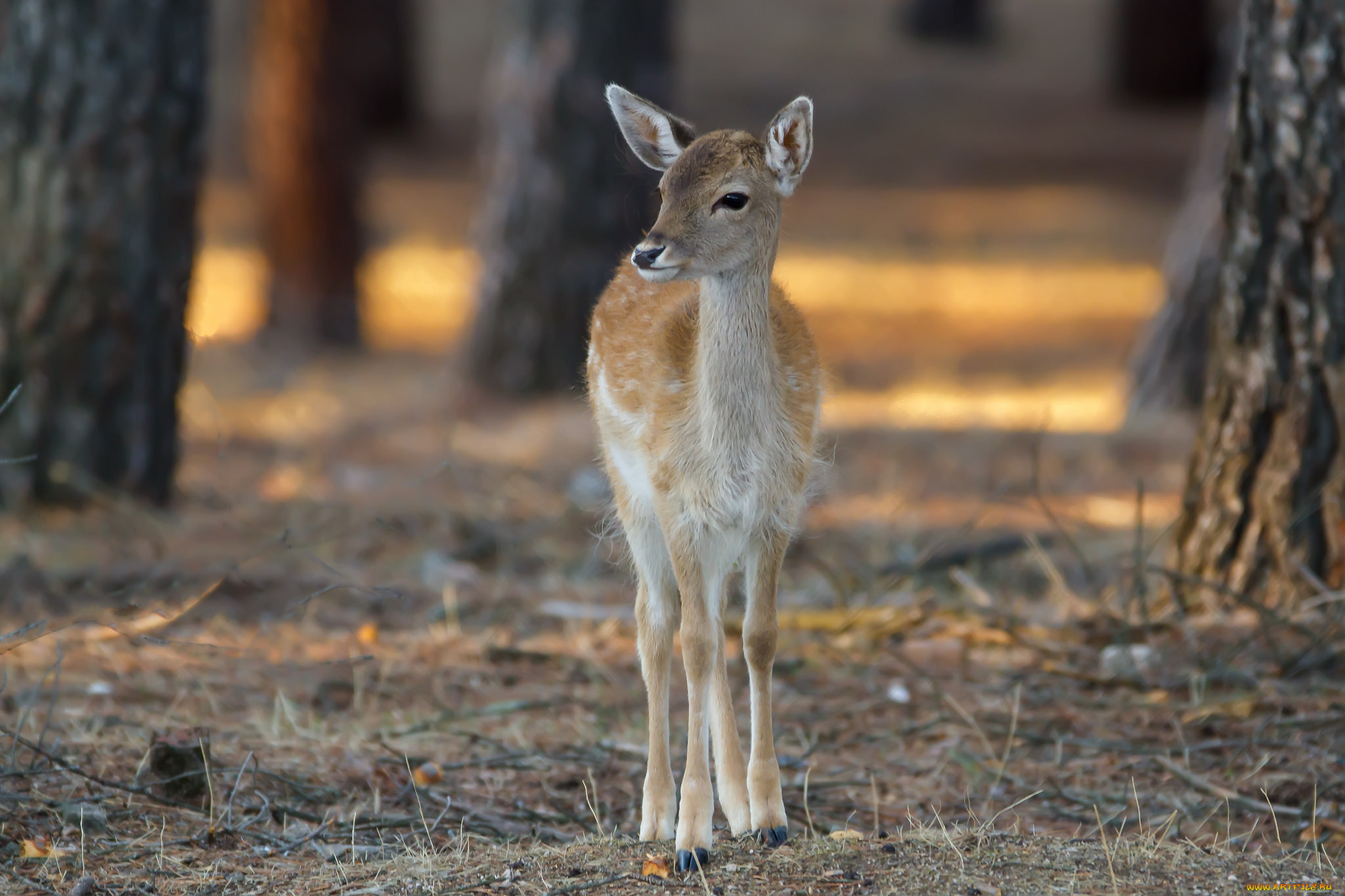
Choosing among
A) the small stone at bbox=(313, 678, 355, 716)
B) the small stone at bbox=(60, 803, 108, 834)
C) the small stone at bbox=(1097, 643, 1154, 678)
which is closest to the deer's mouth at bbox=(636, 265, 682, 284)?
the small stone at bbox=(60, 803, 108, 834)

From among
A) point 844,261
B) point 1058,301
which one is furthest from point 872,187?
point 1058,301

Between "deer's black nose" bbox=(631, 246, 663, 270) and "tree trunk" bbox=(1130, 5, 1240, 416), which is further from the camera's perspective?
"tree trunk" bbox=(1130, 5, 1240, 416)

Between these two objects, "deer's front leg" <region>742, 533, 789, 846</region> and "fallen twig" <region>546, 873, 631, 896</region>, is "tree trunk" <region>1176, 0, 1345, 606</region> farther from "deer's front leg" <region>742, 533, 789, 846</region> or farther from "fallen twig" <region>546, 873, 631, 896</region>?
"fallen twig" <region>546, 873, 631, 896</region>

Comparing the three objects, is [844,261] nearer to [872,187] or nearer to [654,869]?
[872,187]

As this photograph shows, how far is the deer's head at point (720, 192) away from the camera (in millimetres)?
4133

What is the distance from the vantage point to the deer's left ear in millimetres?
4199

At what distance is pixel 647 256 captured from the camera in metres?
4.04

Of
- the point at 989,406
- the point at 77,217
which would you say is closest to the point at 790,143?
the point at 77,217

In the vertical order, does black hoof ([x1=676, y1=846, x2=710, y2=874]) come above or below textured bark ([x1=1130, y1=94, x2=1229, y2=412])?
below

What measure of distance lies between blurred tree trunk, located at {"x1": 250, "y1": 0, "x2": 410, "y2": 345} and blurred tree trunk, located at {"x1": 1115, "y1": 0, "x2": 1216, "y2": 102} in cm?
1602

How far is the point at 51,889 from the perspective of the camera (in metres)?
3.84

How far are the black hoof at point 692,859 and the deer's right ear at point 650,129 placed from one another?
195 cm

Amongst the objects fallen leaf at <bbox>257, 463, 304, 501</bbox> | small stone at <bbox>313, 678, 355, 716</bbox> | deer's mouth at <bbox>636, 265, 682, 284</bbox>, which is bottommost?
fallen leaf at <bbox>257, 463, 304, 501</bbox>

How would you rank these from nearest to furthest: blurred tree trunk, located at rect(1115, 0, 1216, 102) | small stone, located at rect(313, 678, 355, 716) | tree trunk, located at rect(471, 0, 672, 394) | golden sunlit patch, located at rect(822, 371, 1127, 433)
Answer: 1. small stone, located at rect(313, 678, 355, 716)
2. golden sunlit patch, located at rect(822, 371, 1127, 433)
3. tree trunk, located at rect(471, 0, 672, 394)
4. blurred tree trunk, located at rect(1115, 0, 1216, 102)
